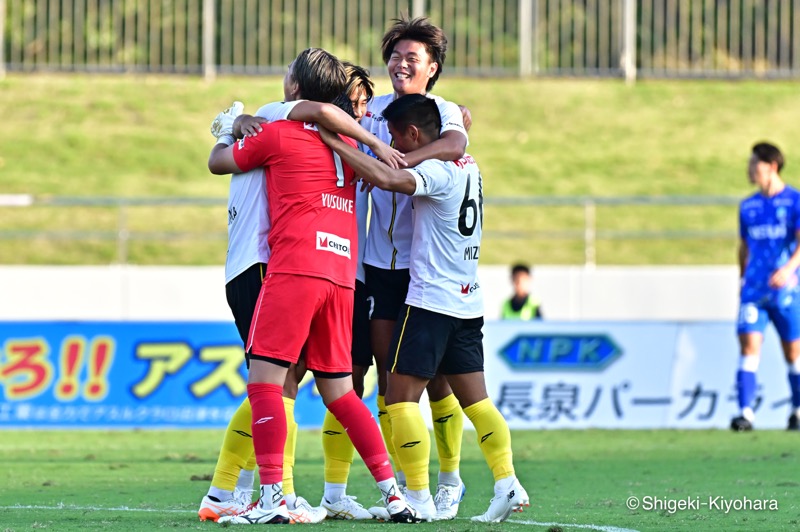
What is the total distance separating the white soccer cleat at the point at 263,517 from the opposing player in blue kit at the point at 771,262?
6.99 metres

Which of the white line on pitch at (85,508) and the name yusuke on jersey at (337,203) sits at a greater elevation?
the name yusuke on jersey at (337,203)

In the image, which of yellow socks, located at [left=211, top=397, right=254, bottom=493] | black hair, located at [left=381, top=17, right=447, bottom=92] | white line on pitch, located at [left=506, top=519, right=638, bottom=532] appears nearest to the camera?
white line on pitch, located at [left=506, top=519, right=638, bottom=532]

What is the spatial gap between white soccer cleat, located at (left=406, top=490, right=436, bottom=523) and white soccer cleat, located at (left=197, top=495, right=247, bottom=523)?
0.77 m

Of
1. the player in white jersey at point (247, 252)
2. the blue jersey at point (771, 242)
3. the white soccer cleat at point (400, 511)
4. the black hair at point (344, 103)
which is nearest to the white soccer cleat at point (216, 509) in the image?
the player in white jersey at point (247, 252)

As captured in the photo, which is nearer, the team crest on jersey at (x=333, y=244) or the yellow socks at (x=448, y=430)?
the team crest on jersey at (x=333, y=244)

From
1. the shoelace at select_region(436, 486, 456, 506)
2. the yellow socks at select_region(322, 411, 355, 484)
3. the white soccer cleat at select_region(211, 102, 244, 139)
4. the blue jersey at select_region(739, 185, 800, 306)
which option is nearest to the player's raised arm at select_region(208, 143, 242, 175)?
the white soccer cleat at select_region(211, 102, 244, 139)

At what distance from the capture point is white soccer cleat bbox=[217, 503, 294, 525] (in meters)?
5.84

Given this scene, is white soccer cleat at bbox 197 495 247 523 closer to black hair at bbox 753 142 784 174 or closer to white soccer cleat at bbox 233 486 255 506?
white soccer cleat at bbox 233 486 255 506

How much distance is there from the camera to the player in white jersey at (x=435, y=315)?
6219mm

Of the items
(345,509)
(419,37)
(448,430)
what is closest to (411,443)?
(345,509)

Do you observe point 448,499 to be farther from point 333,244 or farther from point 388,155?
point 388,155

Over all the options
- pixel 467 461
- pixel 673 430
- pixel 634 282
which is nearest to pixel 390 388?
pixel 467 461

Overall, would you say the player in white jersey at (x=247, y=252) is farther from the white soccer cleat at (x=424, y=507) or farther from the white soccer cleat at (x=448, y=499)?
the white soccer cleat at (x=448, y=499)

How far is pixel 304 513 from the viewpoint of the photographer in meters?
6.01
